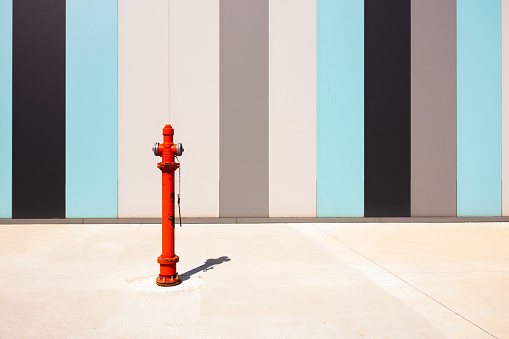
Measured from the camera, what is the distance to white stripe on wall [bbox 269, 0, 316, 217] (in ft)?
30.3

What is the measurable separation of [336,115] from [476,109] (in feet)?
13.6

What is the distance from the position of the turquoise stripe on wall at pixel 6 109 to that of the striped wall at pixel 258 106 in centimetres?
3

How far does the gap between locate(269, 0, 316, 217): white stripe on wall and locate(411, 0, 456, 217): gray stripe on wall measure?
3.11 m

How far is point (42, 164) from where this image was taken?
8930 millimetres

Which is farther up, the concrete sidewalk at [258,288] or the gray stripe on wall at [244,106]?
the gray stripe on wall at [244,106]

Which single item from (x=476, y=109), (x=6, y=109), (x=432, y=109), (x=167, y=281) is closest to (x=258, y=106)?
(x=432, y=109)

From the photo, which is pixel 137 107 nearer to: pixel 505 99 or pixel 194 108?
pixel 194 108

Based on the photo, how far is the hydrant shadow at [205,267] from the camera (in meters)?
4.47

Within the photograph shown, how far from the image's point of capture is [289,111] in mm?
9258

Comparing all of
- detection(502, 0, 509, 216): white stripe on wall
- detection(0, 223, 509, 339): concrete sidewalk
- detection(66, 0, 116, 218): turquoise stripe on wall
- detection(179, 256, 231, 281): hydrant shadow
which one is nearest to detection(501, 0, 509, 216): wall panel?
detection(502, 0, 509, 216): white stripe on wall

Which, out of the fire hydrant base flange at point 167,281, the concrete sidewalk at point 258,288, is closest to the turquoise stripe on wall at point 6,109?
the concrete sidewalk at point 258,288

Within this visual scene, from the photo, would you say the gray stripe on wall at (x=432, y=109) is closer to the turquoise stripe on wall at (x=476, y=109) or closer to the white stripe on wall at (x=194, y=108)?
the turquoise stripe on wall at (x=476, y=109)

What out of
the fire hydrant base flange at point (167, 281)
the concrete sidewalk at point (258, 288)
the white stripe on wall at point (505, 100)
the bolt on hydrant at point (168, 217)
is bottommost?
the concrete sidewalk at point (258, 288)

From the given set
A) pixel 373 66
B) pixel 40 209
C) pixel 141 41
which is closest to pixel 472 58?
pixel 373 66
